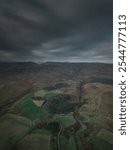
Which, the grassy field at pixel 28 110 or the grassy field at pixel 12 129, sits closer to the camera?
the grassy field at pixel 12 129

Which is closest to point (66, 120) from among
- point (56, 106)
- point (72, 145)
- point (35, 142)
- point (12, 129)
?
point (56, 106)

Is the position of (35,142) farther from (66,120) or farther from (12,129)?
(66,120)

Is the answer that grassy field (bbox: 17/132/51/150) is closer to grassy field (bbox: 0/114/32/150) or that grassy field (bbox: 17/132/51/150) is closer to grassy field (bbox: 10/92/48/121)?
grassy field (bbox: 0/114/32/150)

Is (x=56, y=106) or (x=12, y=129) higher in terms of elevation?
(x=56, y=106)

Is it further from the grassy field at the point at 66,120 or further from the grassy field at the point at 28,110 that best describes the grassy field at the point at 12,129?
the grassy field at the point at 66,120

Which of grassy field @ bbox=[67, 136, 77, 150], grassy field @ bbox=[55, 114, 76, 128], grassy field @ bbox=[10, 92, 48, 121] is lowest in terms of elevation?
grassy field @ bbox=[67, 136, 77, 150]

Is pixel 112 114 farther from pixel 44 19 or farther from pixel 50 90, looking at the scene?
pixel 44 19

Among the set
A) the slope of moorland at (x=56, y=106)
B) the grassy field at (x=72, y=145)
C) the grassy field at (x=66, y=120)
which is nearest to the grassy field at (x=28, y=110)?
the slope of moorland at (x=56, y=106)

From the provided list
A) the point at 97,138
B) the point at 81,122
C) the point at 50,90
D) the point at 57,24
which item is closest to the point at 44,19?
the point at 57,24

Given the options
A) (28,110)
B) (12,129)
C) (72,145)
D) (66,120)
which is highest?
(28,110)

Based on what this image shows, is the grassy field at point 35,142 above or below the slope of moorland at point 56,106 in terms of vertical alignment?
below

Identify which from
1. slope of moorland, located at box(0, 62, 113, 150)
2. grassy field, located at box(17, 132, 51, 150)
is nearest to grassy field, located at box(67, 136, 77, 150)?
slope of moorland, located at box(0, 62, 113, 150)

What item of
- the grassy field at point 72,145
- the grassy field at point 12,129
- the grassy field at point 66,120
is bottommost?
the grassy field at point 72,145
